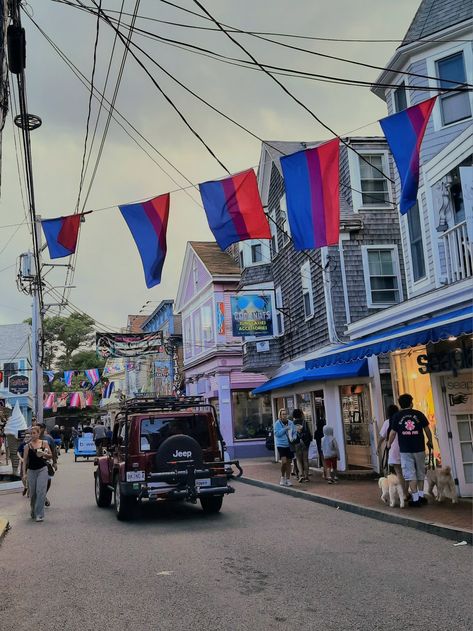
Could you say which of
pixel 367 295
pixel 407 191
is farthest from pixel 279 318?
Result: pixel 407 191

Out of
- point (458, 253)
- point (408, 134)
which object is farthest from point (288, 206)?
point (458, 253)

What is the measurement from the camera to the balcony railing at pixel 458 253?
1097 centimetres

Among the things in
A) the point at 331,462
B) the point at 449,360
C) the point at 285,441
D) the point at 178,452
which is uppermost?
the point at 449,360

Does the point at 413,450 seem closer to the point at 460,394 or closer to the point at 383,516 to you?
the point at 383,516

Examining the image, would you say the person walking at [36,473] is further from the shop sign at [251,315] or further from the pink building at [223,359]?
the pink building at [223,359]

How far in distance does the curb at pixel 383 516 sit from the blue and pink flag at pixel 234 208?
505 centimetres

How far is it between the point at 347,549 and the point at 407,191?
5.18 meters

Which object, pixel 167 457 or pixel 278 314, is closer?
pixel 167 457

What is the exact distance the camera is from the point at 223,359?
28.7 metres

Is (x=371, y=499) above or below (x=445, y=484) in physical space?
below

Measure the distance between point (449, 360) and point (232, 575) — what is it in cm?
620

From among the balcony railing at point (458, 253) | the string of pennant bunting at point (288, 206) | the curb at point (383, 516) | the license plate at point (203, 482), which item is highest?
the string of pennant bunting at point (288, 206)

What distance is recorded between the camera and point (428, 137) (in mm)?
13195

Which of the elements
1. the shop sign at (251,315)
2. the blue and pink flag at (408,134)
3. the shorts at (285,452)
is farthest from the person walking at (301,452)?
the blue and pink flag at (408,134)
